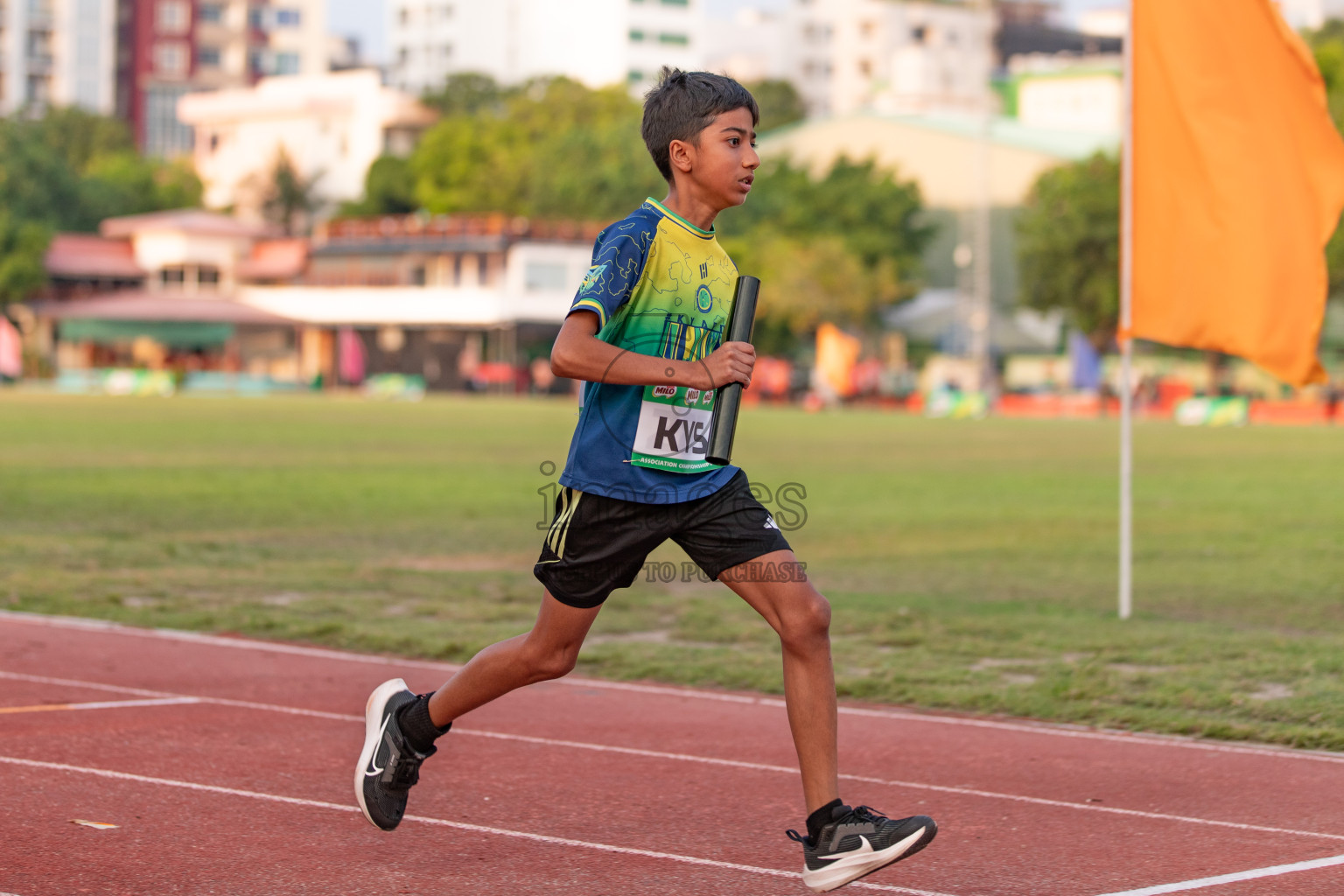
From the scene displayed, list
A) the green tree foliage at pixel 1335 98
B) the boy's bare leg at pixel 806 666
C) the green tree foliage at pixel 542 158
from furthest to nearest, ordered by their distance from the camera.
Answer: the green tree foliage at pixel 542 158
the green tree foliage at pixel 1335 98
the boy's bare leg at pixel 806 666

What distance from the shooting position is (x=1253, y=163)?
31.8ft

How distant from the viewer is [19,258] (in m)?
73.7

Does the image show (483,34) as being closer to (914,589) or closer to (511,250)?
(511,250)

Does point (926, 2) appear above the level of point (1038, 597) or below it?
above

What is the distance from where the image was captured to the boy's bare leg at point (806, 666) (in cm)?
432

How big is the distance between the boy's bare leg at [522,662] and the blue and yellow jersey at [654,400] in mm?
367

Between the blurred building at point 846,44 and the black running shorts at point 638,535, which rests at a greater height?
the blurred building at point 846,44

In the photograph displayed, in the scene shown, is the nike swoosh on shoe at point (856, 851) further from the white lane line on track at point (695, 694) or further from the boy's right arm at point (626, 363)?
the white lane line on track at point (695, 694)

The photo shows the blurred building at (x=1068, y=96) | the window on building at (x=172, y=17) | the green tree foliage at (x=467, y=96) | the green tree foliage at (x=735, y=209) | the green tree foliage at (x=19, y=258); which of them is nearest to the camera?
the green tree foliage at (x=735, y=209)

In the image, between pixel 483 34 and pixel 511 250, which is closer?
pixel 511 250

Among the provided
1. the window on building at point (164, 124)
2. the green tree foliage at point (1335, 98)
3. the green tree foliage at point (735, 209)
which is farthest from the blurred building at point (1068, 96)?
the window on building at point (164, 124)

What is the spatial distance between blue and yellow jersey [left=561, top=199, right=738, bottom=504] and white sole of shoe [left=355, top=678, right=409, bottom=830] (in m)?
0.92

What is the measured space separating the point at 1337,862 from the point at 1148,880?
0.62 m

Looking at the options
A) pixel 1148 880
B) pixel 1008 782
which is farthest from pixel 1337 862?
pixel 1008 782
